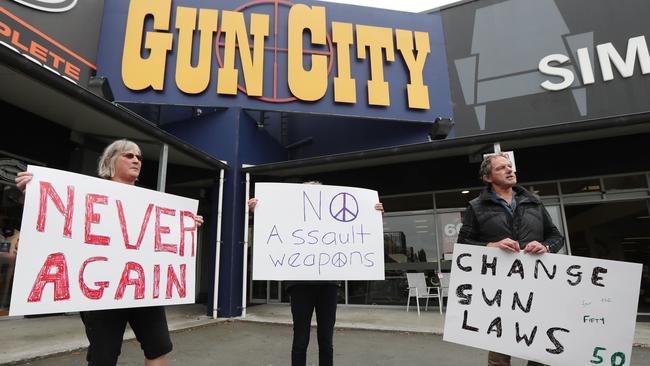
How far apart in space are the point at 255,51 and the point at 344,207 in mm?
7357

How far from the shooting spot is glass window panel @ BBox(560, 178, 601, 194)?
7.75 metres

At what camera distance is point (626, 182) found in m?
7.58

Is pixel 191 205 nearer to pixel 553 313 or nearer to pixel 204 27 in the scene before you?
pixel 553 313

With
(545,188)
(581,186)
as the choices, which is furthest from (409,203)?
(581,186)

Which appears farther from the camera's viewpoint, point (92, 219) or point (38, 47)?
point (38, 47)

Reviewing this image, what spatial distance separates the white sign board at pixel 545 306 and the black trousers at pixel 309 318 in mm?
909

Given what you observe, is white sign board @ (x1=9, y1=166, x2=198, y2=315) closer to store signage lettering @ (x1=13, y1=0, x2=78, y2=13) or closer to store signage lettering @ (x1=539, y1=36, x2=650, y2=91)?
store signage lettering @ (x1=13, y1=0, x2=78, y2=13)

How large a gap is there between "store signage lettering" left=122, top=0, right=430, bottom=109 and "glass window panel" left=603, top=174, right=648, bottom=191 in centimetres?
418

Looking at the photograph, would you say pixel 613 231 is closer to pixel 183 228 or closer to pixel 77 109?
pixel 183 228

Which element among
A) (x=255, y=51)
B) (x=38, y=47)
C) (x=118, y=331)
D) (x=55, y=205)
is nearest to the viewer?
(x=55, y=205)

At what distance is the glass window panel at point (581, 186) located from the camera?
7755mm

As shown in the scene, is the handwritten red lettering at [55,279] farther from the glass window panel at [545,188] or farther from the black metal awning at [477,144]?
the glass window panel at [545,188]

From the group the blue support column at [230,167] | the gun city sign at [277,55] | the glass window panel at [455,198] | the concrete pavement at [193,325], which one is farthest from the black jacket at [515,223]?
the gun city sign at [277,55]

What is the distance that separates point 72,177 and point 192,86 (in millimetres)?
7405
